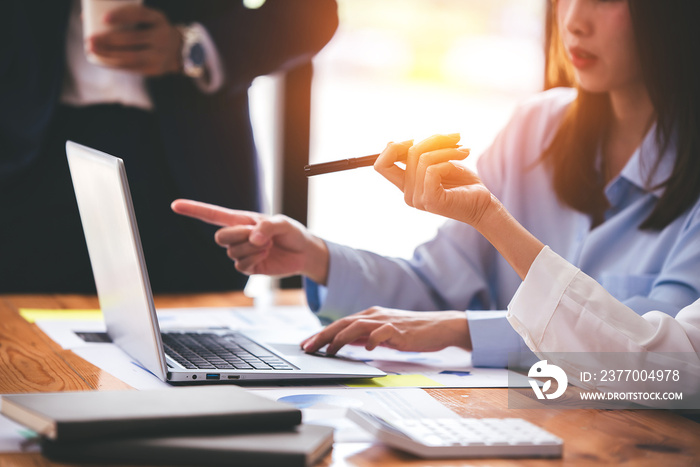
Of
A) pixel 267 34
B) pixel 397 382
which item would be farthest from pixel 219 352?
pixel 267 34

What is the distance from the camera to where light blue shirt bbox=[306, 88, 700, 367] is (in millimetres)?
1003

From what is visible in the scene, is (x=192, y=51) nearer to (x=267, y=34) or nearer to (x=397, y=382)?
(x=267, y=34)

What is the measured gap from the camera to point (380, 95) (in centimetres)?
290

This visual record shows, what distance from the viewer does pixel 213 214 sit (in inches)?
46.9

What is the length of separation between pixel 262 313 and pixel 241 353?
45 cm

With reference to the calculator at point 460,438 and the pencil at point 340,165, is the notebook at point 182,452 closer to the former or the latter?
the calculator at point 460,438

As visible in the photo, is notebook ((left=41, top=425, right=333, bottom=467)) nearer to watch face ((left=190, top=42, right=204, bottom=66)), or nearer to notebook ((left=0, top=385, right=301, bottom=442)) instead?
notebook ((left=0, top=385, right=301, bottom=442))

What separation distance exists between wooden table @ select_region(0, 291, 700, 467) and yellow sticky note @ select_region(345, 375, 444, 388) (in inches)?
1.4

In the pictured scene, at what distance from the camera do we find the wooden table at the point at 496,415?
60cm

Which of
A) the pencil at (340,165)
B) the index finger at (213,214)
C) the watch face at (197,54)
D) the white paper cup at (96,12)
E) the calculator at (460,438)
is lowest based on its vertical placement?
the calculator at (460,438)

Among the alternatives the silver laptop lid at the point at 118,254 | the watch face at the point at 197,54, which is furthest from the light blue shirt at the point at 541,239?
the watch face at the point at 197,54

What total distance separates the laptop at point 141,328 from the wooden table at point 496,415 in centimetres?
6

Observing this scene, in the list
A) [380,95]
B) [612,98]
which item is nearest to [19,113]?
[612,98]

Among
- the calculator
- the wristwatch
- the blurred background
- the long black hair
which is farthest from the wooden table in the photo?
the blurred background
